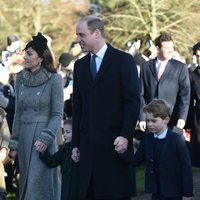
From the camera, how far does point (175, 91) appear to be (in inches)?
426

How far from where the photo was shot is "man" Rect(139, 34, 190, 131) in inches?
424

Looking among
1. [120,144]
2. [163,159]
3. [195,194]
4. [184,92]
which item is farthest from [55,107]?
[195,194]

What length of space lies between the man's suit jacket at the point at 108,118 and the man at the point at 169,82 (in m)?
3.75

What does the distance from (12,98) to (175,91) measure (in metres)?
2.19

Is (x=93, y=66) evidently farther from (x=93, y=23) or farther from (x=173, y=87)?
(x=173, y=87)

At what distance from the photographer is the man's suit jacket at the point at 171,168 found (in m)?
7.68

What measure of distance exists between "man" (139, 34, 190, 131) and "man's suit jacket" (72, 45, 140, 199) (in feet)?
12.3

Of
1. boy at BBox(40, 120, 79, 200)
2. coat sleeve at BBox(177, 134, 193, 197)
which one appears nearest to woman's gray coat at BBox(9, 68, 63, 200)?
boy at BBox(40, 120, 79, 200)

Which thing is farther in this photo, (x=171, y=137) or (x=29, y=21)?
(x=29, y=21)

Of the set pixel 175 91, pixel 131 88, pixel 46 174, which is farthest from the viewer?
pixel 175 91

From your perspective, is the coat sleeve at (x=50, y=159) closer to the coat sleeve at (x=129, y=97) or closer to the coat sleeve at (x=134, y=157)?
the coat sleeve at (x=134, y=157)

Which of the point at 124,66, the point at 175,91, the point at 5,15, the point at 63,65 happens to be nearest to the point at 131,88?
the point at 124,66

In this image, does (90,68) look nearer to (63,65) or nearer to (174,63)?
(174,63)

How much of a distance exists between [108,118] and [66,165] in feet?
5.08
